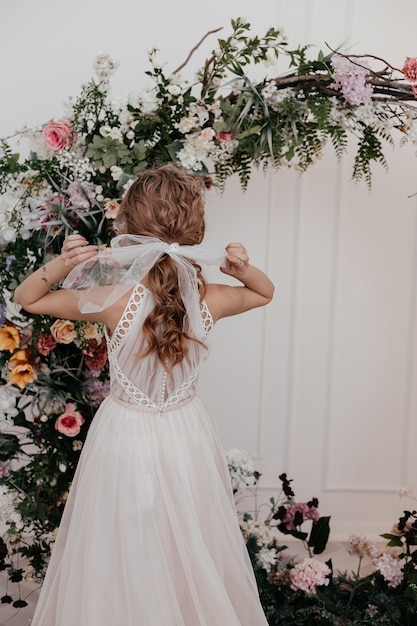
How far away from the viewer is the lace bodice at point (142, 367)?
2.09 meters

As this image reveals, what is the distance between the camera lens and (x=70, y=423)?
2600 millimetres

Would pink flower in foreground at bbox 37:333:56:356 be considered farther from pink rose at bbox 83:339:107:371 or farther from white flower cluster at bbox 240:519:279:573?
white flower cluster at bbox 240:519:279:573

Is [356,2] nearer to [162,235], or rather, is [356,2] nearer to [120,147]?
[120,147]

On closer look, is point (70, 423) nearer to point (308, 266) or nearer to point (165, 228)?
point (165, 228)

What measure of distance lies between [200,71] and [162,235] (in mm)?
972

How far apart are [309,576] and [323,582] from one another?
6 cm

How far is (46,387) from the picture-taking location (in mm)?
2641

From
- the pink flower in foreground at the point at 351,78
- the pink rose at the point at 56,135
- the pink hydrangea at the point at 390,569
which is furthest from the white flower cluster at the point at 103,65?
the pink hydrangea at the point at 390,569

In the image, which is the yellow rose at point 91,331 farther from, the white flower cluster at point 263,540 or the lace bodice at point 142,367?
the white flower cluster at point 263,540

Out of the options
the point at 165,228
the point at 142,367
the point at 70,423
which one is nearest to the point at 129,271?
the point at 165,228

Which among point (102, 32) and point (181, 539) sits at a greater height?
point (102, 32)

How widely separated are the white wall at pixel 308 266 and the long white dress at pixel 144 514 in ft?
5.02

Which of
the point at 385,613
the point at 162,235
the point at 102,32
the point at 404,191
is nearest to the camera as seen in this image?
the point at 162,235

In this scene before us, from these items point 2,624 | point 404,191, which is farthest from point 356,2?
point 2,624
